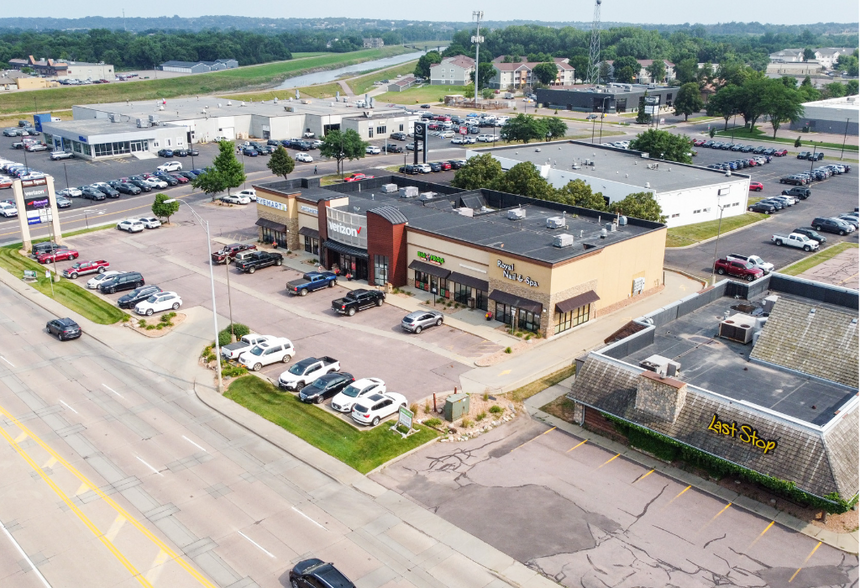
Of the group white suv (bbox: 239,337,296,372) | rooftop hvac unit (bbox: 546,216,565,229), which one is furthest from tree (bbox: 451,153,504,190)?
white suv (bbox: 239,337,296,372)

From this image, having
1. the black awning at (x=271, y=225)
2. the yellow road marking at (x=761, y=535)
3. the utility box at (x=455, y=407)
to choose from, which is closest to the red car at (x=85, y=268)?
the black awning at (x=271, y=225)

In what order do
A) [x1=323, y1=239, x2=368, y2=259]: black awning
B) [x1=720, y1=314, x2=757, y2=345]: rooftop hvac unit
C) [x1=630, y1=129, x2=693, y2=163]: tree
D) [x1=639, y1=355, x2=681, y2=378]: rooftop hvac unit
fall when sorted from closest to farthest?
1. [x1=639, y1=355, x2=681, y2=378]: rooftop hvac unit
2. [x1=720, y1=314, x2=757, y2=345]: rooftop hvac unit
3. [x1=323, y1=239, x2=368, y2=259]: black awning
4. [x1=630, y1=129, x2=693, y2=163]: tree

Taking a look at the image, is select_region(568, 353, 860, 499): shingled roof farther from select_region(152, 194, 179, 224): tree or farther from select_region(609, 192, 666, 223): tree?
select_region(152, 194, 179, 224): tree

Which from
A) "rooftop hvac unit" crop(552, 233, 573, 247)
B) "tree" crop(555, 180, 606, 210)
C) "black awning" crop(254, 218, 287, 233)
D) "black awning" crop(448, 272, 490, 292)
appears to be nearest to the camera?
"rooftop hvac unit" crop(552, 233, 573, 247)

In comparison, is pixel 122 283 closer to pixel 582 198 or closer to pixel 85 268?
pixel 85 268

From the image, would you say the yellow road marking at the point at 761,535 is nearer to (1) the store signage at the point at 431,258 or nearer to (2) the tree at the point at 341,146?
(1) the store signage at the point at 431,258

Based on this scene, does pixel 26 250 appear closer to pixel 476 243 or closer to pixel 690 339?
pixel 476 243

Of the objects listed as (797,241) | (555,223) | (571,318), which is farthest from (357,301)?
(797,241)
